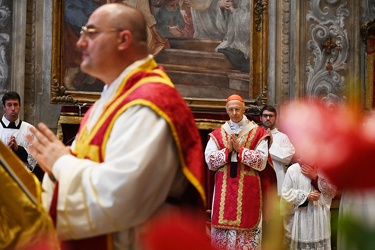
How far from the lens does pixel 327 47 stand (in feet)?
32.4

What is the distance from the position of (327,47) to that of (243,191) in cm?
409

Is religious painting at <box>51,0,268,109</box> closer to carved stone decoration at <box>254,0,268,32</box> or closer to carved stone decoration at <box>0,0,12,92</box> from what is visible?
carved stone decoration at <box>254,0,268,32</box>

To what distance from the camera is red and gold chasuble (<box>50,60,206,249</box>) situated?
207 centimetres

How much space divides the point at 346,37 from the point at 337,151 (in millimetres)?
9983

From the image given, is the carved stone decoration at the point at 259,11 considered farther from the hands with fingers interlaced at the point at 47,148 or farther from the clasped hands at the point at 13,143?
the hands with fingers interlaced at the point at 47,148

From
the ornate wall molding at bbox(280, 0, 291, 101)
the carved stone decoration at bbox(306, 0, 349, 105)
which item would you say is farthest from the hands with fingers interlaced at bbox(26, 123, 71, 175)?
the carved stone decoration at bbox(306, 0, 349, 105)

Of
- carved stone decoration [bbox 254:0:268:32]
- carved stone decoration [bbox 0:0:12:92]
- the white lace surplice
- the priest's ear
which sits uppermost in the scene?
carved stone decoration [bbox 254:0:268:32]

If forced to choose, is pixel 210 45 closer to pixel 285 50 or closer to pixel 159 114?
pixel 285 50

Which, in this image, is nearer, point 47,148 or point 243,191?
point 47,148

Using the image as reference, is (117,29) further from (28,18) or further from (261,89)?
(261,89)

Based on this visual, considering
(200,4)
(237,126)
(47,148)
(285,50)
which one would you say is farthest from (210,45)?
(47,148)

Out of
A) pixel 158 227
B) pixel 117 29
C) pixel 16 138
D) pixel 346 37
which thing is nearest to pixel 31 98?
pixel 16 138

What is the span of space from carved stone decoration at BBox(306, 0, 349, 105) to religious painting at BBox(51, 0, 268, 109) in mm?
840

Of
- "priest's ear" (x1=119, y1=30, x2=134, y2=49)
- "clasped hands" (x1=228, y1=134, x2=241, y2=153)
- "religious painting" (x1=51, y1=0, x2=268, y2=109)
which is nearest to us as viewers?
"priest's ear" (x1=119, y1=30, x2=134, y2=49)
